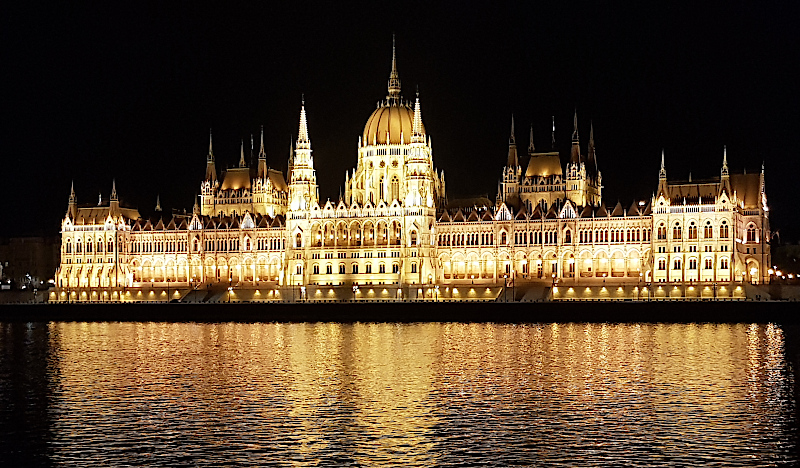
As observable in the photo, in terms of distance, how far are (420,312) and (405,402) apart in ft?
188

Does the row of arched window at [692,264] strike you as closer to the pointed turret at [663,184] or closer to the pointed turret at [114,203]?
the pointed turret at [663,184]

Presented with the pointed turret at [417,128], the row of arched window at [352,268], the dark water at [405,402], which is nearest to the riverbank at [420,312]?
the dark water at [405,402]

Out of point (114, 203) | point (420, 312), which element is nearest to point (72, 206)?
point (114, 203)

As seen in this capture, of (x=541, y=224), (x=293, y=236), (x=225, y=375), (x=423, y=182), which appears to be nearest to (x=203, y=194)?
(x=293, y=236)

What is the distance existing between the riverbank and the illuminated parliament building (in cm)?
912

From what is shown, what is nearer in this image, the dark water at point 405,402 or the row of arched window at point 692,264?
the dark water at point 405,402

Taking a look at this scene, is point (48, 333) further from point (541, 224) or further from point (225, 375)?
point (541, 224)

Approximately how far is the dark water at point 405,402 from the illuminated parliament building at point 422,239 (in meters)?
32.8

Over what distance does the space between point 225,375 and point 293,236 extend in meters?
70.6

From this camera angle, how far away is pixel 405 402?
160 ft

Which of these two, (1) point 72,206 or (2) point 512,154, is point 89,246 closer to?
(1) point 72,206

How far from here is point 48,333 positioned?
94062 mm

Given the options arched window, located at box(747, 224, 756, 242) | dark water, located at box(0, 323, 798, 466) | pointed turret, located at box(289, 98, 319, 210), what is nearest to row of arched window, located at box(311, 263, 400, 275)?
pointed turret, located at box(289, 98, 319, 210)

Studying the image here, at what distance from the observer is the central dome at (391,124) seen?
134250mm
